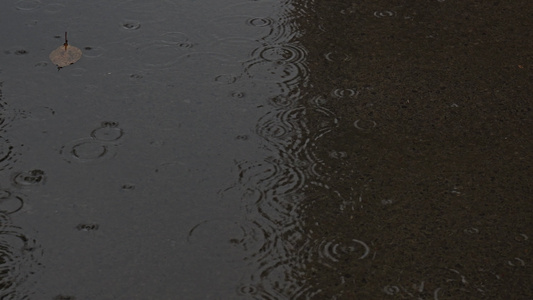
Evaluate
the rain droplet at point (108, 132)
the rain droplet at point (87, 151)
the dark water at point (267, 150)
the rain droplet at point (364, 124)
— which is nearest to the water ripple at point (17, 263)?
the dark water at point (267, 150)

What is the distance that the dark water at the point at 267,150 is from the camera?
2473 mm

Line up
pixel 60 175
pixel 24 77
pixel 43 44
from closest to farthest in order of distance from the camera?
pixel 60 175
pixel 24 77
pixel 43 44

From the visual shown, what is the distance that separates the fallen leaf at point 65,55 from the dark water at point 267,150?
0.17ft

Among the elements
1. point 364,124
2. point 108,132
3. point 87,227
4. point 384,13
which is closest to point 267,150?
point 364,124

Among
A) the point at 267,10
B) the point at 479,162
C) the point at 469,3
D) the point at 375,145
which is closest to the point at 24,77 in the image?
the point at 267,10

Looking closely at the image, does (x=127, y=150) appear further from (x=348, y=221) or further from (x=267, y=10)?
(x=267, y=10)

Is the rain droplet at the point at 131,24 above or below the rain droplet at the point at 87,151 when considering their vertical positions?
above

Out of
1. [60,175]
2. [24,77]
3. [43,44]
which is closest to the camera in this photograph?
[60,175]

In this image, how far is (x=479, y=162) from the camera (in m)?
2.98

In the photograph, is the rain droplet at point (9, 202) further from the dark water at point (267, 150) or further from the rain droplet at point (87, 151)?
the rain droplet at point (87, 151)

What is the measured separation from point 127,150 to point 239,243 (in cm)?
68

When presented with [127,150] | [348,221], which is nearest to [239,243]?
[348,221]

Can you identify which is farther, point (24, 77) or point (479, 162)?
point (24, 77)

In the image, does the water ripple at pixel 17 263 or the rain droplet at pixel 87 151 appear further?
the rain droplet at pixel 87 151
